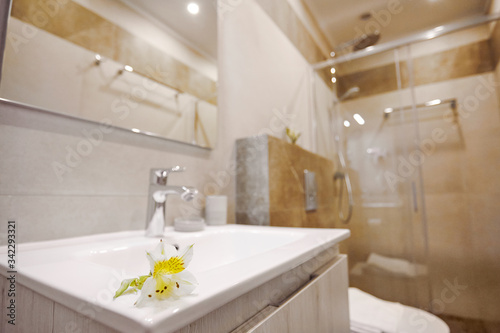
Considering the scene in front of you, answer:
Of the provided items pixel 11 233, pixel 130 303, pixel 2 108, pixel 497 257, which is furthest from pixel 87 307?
pixel 497 257

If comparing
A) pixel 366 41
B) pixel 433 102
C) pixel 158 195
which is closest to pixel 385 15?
pixel 366 41

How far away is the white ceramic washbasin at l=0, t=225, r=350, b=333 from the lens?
9.9 inches

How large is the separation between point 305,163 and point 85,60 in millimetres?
1122

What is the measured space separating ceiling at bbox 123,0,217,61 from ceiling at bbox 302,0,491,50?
51.9 inches

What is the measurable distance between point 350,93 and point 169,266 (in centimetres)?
226

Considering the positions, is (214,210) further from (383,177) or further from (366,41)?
(366,41)

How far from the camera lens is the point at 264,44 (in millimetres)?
1530

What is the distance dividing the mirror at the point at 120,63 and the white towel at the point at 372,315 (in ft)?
3.23

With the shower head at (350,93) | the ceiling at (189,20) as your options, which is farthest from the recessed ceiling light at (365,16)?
the ceiling at (189,20)

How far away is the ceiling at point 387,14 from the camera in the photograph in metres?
2.12
